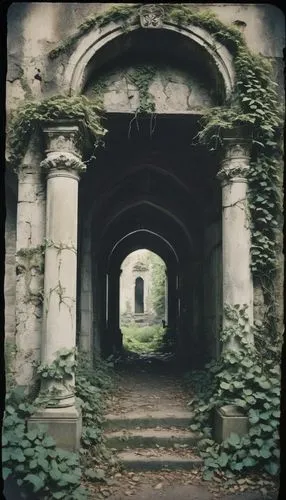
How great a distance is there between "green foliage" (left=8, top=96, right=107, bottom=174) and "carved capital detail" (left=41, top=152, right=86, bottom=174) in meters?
0.43

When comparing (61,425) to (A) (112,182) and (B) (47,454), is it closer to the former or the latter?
(B) (47,454)

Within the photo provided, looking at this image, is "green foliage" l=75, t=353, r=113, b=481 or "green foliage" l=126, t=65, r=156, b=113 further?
"green foliage" l=126, t=65, r=156, b=113

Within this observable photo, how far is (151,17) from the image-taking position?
580 cm

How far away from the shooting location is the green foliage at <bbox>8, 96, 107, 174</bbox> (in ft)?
18.0

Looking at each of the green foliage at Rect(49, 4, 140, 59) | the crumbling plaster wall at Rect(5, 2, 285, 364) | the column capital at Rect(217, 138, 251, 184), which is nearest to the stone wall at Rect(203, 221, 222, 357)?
the crumbling plaster wall at Rect(5, 2, 285, 364)

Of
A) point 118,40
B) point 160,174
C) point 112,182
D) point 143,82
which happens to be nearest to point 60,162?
point 143,82

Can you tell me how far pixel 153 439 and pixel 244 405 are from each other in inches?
48.6

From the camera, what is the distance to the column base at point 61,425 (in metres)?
5.09

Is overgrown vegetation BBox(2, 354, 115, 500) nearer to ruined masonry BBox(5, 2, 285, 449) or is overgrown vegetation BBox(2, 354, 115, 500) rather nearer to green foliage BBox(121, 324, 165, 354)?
ruined masonry BBox(5, 2, 285, 449)

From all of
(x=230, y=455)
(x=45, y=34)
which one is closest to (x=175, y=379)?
(x=230, y=455)

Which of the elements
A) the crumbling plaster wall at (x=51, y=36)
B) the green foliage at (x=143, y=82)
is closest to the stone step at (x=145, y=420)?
the crumbling plaster wall at (x=51, y=36)

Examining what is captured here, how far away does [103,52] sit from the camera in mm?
5898

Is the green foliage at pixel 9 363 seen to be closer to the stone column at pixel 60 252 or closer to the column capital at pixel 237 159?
the stone column at pixel 60 252

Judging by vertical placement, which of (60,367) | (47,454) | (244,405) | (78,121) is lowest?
(47,454)
